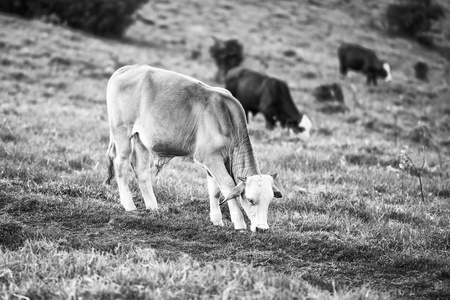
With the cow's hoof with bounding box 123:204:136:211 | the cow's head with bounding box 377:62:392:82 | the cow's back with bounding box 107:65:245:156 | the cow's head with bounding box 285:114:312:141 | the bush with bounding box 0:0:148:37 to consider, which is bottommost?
the cow's head with bounding box 377:62:392:82

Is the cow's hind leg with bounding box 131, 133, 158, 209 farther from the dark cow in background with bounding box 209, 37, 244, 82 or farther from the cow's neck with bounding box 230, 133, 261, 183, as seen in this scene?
the dark cow in background with bounding box 209, 37, 244, 82

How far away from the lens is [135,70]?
719 centimetres

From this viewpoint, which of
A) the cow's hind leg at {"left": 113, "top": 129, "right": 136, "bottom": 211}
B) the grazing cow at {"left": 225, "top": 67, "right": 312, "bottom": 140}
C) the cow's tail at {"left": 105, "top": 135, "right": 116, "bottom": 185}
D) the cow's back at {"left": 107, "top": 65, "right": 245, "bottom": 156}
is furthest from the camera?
the grazing cow at {"left": 225, "top": 67, "right": 312, "bottom": 140}

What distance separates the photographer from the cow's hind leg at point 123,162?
6952mm

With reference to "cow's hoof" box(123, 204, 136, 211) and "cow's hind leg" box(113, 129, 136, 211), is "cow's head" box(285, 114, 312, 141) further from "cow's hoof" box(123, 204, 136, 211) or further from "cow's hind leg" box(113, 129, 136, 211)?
"cow's hoof" box(123, 204, 136, 211)

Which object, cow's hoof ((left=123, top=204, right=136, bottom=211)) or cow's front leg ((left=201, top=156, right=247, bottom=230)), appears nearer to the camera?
cow's front leg ((left=201, top=156, right=247, bottom=230))

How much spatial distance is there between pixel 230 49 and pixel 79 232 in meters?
16.0

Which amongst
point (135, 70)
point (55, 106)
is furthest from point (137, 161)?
point (55, 106)

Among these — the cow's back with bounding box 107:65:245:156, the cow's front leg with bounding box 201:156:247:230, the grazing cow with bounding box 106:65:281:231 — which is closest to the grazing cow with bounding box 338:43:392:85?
the grazing cow with bounding box 106:65:281:231

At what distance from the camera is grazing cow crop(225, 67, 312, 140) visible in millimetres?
13988

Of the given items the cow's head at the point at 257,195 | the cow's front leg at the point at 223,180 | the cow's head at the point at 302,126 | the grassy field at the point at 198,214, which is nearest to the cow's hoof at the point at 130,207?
the grassy field at the point at 198,214

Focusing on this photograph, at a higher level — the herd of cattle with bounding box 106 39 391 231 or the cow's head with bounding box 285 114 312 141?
the herd of cattle with bounding box 106 39 391 231

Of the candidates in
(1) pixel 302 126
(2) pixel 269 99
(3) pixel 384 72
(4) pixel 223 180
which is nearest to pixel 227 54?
(2) pixel 269 99

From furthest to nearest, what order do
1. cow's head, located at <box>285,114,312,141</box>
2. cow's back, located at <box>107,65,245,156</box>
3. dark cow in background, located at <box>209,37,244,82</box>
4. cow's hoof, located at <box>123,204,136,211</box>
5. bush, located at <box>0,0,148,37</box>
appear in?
bush, located at <box>0,0,148,37</box>, dark cow in background, located at <box>209,37,244,82</box>, cow's head, located at <box>285,114,312,141</box>, cow's hoof, located at <box>123,204,136,211</box>, cow's back, located at <box>107,65,245,156</box>
